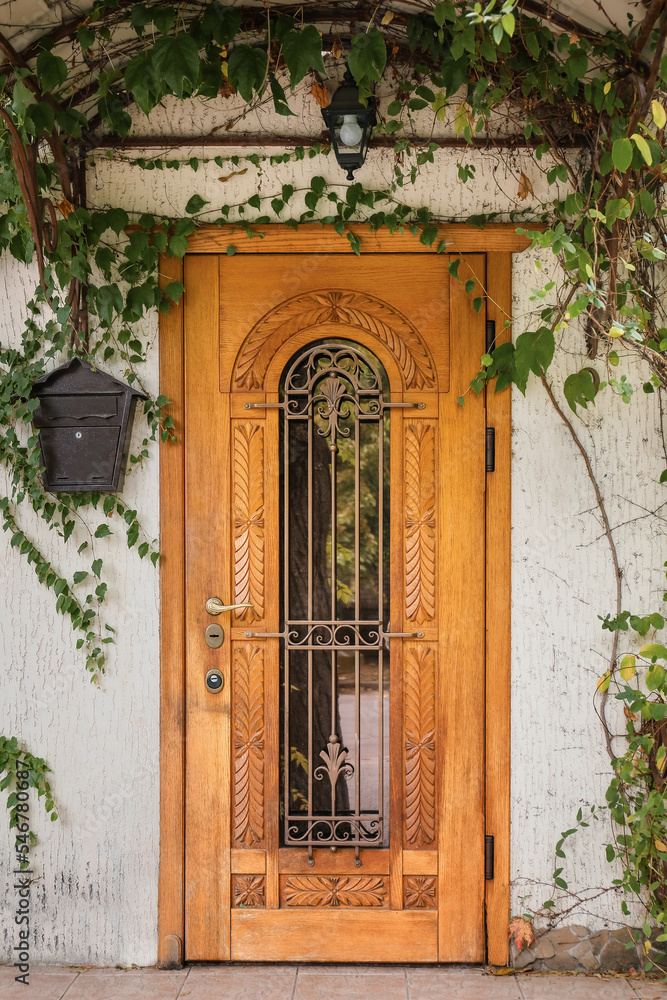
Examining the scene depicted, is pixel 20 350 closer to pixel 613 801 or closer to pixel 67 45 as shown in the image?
pixel 67 45

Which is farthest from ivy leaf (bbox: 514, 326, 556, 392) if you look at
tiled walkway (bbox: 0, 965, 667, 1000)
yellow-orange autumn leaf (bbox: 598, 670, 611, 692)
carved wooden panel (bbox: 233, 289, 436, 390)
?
tiled walkway (bbox: 0, 965, 667, 1000)

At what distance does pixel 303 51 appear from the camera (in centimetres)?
229

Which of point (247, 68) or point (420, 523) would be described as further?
point (420, 523)

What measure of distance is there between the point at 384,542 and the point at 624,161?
1383 mm

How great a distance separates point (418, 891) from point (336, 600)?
1.04 metres

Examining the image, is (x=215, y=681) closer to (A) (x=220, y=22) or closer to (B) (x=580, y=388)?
(B) (x=580, y=388)

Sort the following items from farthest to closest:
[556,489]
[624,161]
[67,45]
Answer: [556,489] < [67,45] < [624,161]

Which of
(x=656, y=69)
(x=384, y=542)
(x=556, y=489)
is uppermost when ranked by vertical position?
(x=656, y=69)

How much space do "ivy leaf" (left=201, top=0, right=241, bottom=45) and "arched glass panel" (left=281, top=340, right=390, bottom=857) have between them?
974mm

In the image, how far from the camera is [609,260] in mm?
2566

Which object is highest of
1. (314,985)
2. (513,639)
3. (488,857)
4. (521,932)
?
(513,639)

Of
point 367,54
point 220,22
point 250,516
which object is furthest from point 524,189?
point 250,516

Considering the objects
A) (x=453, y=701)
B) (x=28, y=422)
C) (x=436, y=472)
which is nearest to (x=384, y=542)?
(x=436, y=472)

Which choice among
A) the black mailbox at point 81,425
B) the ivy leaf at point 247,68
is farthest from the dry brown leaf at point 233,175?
the black mailbox at point 81,425
